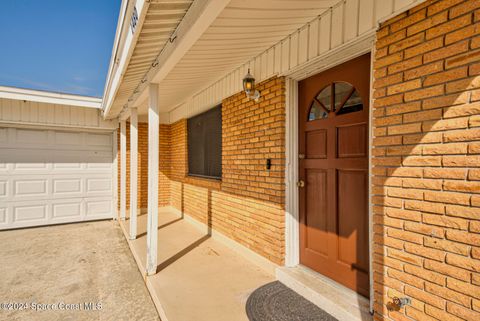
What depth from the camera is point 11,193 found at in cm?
614

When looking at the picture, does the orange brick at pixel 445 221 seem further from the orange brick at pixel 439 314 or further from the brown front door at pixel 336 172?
the brown front door at pixel 336 172

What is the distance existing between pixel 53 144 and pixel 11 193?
56.8 inches

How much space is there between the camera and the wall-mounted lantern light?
11.1ft

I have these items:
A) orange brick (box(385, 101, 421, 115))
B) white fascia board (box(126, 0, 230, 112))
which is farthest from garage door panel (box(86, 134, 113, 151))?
orange brick (box(385, 101, 421, 115))

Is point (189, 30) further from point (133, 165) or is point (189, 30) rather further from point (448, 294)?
point (133, 165)

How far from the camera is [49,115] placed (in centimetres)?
628

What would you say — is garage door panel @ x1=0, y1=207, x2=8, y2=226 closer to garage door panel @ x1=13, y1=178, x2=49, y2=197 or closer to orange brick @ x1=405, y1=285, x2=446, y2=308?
garage door panel @ x1=13, y1=178, x2=49, y2=197

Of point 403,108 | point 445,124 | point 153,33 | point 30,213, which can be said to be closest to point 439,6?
point 403,108

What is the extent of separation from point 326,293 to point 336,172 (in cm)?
120

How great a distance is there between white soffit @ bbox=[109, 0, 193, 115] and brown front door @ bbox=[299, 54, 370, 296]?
1.63 meters

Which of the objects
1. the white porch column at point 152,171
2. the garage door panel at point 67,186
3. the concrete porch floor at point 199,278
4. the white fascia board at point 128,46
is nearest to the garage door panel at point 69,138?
the garage door panel at point 67,186

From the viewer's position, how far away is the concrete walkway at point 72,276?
2842 millimetres

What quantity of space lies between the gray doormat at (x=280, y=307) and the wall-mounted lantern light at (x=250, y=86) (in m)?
2.39

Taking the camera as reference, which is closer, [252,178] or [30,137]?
[252,178]
